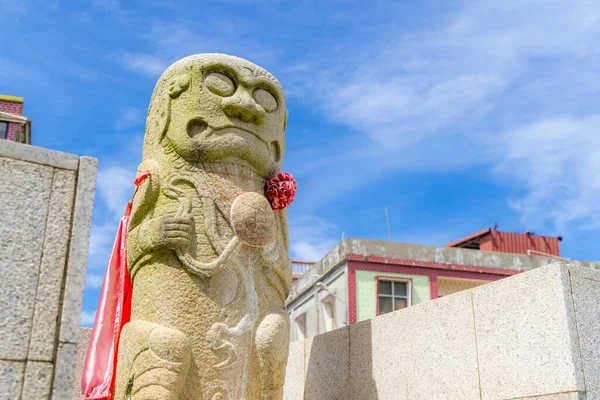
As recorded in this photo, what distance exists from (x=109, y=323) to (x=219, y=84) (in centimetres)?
207

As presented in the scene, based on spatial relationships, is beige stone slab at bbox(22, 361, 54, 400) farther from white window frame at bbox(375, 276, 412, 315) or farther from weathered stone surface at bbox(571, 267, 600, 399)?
white window frame at bbox(375, 276, 412, 315)

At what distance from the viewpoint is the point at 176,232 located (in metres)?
4.72

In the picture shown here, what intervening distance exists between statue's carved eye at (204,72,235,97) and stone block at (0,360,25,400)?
2.96 meters

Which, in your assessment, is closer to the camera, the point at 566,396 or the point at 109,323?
the point at 566,396

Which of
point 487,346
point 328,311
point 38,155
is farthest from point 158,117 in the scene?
point 328,311

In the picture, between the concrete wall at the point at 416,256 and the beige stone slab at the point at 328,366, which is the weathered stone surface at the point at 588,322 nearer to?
the beige stone slab at the point at 328,366

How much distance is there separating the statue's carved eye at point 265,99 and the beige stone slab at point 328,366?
89.8 inches

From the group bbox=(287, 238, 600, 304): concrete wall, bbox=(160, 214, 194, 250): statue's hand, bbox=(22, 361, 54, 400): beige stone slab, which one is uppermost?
bbox=(287, 238, 600, 304): concrete wall

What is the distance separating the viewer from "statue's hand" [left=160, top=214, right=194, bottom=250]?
15.5 ft

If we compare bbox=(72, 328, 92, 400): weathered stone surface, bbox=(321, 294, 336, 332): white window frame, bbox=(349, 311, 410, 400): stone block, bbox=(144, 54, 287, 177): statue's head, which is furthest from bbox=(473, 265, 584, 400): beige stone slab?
bbox=(321, 294, 336, 332): white window frame

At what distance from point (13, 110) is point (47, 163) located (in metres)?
12.5

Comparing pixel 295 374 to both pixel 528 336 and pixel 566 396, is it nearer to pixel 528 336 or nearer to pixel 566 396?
pixel 528 336

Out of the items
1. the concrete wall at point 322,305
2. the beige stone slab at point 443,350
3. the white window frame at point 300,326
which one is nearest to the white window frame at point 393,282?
the concrete wall at point 322,305

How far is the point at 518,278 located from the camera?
443cm
